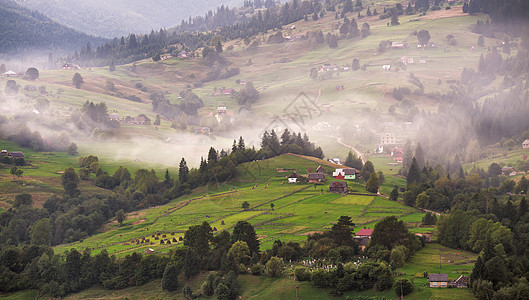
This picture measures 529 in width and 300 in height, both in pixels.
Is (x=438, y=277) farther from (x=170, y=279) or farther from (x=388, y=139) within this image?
(x=388, y=139)

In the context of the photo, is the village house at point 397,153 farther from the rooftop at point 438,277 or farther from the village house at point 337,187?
the rooftop at point 438,277

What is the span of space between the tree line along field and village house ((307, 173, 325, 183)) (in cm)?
115

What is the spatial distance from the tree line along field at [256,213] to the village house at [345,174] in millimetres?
3017

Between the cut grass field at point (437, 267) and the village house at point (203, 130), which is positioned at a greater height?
the village house at point (203, 130)

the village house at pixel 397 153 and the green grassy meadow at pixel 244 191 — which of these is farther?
the village house at pixel 397 153

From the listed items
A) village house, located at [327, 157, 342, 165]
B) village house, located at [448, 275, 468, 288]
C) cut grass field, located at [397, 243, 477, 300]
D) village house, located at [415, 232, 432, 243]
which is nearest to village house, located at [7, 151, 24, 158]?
village house, located at [327, 157, 342, 165]

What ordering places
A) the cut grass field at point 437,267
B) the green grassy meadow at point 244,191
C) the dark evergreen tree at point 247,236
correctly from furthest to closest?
the dark evergreen tree at point 247,236 → the green grassy meadow at point 244,191 → the cut grass field at point 437,267

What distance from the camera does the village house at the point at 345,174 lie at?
4402 inches

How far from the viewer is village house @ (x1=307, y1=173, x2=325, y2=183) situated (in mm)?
108875

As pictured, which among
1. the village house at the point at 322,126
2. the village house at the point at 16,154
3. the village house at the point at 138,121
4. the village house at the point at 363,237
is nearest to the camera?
the village house at the point at 363,237

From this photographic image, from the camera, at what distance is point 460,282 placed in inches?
2343

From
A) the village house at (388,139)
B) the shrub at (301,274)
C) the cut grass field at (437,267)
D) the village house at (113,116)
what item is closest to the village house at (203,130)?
the village house at (113,116)

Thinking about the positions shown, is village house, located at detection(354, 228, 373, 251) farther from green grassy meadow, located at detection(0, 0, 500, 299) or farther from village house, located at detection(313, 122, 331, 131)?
village house, located at detection(313, 122, 331, 131)

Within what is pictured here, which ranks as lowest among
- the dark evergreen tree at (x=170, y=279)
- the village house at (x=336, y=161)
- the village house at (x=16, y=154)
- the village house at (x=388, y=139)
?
the dark evergreen tree at (x=170, y=279)
